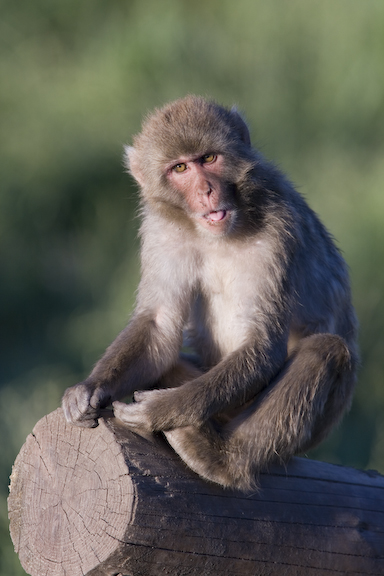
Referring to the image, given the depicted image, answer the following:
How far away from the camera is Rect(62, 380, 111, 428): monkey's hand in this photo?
2686mm

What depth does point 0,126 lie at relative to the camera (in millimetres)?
8375

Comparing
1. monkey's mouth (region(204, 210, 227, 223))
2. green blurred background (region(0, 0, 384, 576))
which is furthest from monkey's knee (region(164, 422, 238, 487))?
green blurred background (region(0, 0, 384, 576))

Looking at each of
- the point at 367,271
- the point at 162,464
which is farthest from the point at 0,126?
the point at 162,464

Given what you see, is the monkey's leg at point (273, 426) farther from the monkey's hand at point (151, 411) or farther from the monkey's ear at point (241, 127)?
the monkey's ear at point (241, 127)

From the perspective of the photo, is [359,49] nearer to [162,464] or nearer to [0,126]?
[0,126]

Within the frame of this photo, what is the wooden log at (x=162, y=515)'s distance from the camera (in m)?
2.38

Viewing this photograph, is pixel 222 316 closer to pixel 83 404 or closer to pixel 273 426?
pixel 273 426

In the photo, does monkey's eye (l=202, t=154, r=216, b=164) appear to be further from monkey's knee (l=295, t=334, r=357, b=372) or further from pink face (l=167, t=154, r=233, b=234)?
monkey's knee (l=295, t=334, r=357, b=372)

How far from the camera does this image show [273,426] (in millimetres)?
2844

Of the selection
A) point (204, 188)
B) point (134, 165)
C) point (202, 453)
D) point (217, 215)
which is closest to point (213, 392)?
point (202, 453)

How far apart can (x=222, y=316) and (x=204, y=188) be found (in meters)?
0.59

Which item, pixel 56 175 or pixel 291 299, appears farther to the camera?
pixel 56 175

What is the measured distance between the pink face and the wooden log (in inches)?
36.0

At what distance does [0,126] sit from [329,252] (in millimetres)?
5650
